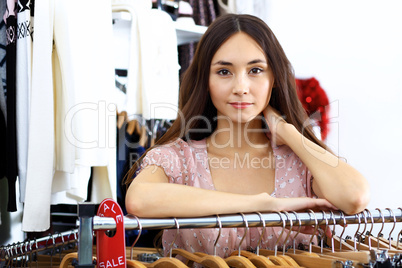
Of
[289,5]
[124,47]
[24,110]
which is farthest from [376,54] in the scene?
[24,110]

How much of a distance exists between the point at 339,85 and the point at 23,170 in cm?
189

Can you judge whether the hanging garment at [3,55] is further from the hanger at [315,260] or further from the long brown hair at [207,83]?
the hanger at [315,260]

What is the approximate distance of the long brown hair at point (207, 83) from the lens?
4.69 feet

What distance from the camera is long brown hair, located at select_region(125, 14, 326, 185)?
4.69 ft

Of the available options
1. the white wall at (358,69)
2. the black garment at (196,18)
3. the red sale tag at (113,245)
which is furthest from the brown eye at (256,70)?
the white wall at (358,69)

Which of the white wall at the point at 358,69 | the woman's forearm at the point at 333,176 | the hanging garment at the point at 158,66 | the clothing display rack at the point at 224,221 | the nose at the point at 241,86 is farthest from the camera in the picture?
the white wall at the point at 358,69

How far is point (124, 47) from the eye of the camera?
2.44m

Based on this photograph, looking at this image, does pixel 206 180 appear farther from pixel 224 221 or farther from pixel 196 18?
pixel 196 18

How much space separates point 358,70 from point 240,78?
1698 mm

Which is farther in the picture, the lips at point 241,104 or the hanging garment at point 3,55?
Result: the hanging garment at point 3,55

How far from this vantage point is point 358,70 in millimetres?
2854

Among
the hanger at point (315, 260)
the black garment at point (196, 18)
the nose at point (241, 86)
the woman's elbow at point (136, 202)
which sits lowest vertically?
the hanger at point (315, 260)

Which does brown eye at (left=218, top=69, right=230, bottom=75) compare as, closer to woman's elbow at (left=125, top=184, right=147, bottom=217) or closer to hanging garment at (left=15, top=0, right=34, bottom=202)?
woman's elbow at (left=125, top=184, right=147, bottom=217)

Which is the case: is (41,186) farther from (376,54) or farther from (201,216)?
(376,54)
